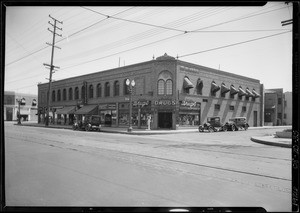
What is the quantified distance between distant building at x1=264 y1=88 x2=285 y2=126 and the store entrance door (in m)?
34.7

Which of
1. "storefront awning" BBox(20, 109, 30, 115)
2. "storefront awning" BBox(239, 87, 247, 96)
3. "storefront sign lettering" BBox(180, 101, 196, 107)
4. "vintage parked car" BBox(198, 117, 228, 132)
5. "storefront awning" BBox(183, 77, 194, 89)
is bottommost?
"vintage parked car" BBox(198, 117, 228, 132)

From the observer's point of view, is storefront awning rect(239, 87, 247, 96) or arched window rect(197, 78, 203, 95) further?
storefront awning rect(239, 87, 247, 96)

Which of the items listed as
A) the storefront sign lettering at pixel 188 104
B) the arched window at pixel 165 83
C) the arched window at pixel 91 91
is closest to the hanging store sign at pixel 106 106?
the arched window at pixel 91 91

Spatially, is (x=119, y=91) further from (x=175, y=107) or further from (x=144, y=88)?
(x=175, y=107)

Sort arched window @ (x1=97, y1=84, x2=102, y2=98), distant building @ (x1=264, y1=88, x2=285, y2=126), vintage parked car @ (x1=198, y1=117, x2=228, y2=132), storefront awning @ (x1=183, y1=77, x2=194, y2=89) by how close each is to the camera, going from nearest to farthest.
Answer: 1. vintage parked car @ (x1=198, y1=117, x2=228, y2=132)
2. storefront awning @ (x1=183, y1=77, x2=194, y2=89)
3. arched window @ (x1=97, y1=84, x2=102, y2=98)
4. distant building @ (x1=264, y1=88, x2=285, y2=126)

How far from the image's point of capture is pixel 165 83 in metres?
28.2

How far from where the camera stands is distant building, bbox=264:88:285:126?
52.2 meters

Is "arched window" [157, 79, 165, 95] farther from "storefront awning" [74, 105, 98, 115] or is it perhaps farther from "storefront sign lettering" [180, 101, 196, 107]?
"storefront awning" [74, 105, 98, 115]

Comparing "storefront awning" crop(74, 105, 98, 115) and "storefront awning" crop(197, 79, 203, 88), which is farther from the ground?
"storefront awning" crop(197, 79, 203, 88)

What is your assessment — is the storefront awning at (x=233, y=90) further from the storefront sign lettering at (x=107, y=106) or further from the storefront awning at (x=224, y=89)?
the storefront sign lettering at (x=107, y=106)

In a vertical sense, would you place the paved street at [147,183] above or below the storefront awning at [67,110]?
below

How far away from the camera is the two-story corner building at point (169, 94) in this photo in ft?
91.8

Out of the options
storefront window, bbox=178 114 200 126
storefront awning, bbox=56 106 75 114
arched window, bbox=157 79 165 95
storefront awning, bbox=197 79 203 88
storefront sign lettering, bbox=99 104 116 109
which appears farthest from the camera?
storefront awning, bbox=56 106 75 114

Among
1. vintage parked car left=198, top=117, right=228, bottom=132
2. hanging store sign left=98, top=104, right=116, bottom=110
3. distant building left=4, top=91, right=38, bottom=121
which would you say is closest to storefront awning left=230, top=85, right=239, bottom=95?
vintage parked car left=198, top=117, right=228, bottom=132
